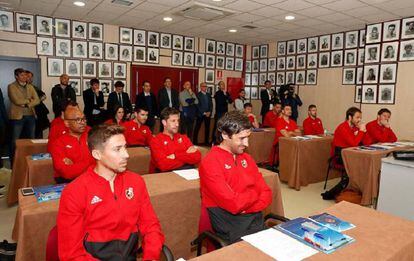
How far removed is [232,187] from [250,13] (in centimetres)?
502

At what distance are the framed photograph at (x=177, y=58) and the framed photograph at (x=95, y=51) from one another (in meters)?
2.05

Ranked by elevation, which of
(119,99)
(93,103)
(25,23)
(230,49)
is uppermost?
(230,49)

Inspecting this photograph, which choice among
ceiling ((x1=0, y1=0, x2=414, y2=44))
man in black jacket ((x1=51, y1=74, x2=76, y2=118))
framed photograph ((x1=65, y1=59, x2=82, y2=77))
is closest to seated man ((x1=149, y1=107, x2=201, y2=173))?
ceiling ((x1=0, y1=0, x2=414, y2=44))

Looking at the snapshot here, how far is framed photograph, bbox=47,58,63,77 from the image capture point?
7242 mm

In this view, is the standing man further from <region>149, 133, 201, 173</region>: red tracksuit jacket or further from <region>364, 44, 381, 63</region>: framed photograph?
<region>149, 133, 201, 173</region>: red tracksuit jacket

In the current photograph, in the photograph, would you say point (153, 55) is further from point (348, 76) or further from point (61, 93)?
point (348, 76)

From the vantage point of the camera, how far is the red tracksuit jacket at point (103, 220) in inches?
63.0

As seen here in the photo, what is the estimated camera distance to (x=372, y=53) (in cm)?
723

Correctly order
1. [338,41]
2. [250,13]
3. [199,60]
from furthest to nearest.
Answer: [199,60], [338,41], [250,13]

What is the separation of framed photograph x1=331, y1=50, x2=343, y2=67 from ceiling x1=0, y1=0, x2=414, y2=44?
0.60m

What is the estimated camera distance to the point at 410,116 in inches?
260

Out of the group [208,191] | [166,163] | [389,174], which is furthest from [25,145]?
[389,174]

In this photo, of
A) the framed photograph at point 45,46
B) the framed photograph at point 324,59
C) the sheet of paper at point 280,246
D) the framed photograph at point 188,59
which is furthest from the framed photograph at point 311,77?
the sheet of paper at point 280,246

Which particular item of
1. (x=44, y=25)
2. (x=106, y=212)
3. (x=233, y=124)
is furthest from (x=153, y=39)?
(x=106, y=212)
